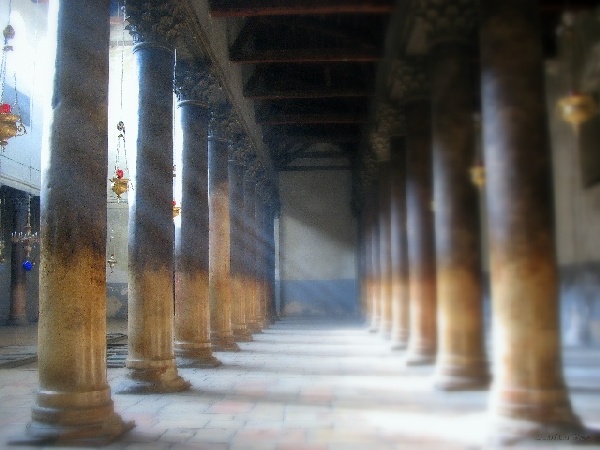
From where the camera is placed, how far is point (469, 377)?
8547 millimetres

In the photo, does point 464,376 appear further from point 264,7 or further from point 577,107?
point 264,7

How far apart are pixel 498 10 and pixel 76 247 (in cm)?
435

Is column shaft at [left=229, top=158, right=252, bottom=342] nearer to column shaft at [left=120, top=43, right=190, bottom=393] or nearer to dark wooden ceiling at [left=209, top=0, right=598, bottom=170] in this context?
dark wooden ceiling at [left=209, top=0, right=598, bottom=170]

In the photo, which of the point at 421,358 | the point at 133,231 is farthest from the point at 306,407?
the point at 421,358

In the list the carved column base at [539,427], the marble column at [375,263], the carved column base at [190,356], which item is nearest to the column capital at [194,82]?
the carved column base at [190,356]

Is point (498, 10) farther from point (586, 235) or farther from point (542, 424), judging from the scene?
point (586, 235)

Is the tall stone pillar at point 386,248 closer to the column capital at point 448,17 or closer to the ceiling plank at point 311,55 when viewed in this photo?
the ceiling plank at point 311,55

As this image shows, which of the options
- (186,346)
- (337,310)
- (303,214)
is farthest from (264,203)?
(186,346)

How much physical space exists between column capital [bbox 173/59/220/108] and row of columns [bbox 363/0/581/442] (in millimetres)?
3420

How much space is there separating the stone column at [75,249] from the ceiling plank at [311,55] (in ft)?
26.2

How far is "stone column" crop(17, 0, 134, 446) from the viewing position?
19.4 ft

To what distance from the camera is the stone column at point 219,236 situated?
14.3 metres

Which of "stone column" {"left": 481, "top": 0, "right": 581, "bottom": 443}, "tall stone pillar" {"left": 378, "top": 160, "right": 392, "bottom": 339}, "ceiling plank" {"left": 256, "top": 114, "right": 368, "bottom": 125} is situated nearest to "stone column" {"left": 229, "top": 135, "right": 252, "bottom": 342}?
A: "ceiling plank" {"left": 256, "top": 114, "right": 368, "bottom": 125}

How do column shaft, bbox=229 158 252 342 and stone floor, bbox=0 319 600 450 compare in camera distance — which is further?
column shaft, bbox=229 158 252 342
